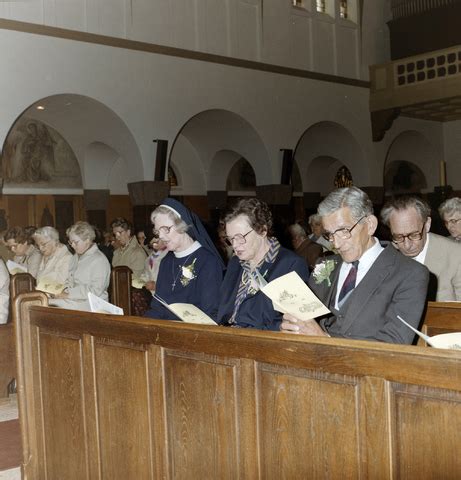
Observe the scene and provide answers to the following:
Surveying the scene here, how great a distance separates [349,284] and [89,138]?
451 inches

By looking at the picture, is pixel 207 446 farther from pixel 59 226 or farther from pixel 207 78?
pixel 59 226

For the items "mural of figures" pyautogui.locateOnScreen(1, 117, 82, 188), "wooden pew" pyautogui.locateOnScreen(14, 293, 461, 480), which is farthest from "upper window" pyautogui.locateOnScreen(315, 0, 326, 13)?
"wooden pew" pyautogui.locateOnScreen(14, 293, 461, 480)

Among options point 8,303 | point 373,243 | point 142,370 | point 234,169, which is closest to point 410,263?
point 373,243

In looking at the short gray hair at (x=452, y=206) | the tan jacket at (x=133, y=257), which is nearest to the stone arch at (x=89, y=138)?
the tan jacket at (x=133, y=257)

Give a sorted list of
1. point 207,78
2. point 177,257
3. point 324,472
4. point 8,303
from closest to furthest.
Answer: point 324,472 < point 177,257 < point 8,303 < point 207,78

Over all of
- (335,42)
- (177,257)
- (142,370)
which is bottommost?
(142,370)

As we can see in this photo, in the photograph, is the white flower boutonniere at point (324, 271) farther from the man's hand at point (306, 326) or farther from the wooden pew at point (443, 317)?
the wooden pew at point (443, 317)

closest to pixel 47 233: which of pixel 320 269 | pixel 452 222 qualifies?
pixel 452 222

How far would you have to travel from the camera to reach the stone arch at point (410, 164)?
18145 millimetres

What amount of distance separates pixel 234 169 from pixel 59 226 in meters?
4.83

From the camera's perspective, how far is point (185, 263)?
4684mm

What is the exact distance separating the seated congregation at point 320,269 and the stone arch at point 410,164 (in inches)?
486

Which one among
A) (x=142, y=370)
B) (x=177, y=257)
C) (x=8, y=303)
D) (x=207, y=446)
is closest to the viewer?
(x=207, y=446)

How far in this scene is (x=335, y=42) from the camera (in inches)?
610
